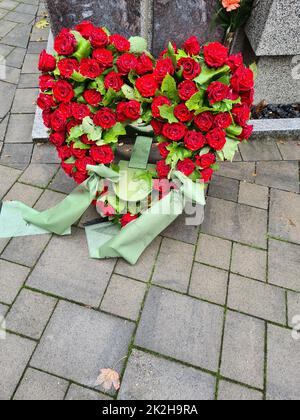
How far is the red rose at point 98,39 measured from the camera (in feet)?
6.13

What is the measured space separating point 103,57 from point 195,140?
675 millimetres

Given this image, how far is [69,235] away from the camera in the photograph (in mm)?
2410

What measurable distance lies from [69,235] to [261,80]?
96.2 inches

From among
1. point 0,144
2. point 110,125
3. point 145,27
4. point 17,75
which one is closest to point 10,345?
point 110,125

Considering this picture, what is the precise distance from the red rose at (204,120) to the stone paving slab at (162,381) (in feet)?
4.24

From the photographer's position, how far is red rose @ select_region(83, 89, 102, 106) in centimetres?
196

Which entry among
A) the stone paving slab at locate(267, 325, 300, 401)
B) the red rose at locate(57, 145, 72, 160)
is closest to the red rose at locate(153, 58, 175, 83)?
the red rose at locate(57, 145, 72, 160)

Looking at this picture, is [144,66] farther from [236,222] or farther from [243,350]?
[243,350]

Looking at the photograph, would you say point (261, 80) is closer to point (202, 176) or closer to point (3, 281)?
point (202, 176)

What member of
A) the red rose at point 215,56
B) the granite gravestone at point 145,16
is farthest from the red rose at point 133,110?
the granite gravestone at point 145,16

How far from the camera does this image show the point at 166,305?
6.87ft

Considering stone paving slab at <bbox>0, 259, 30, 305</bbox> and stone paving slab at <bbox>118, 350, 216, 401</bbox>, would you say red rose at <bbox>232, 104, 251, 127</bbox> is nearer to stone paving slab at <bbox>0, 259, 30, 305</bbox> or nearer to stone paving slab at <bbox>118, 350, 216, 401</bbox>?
stone paving slab at <bbox>118, 350, 216, 401</bbox>

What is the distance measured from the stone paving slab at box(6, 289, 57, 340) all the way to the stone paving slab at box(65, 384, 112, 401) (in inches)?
14.0

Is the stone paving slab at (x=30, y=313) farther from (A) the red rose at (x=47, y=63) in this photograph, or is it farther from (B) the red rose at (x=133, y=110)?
(A) the red rose at (x=47, y=63)
